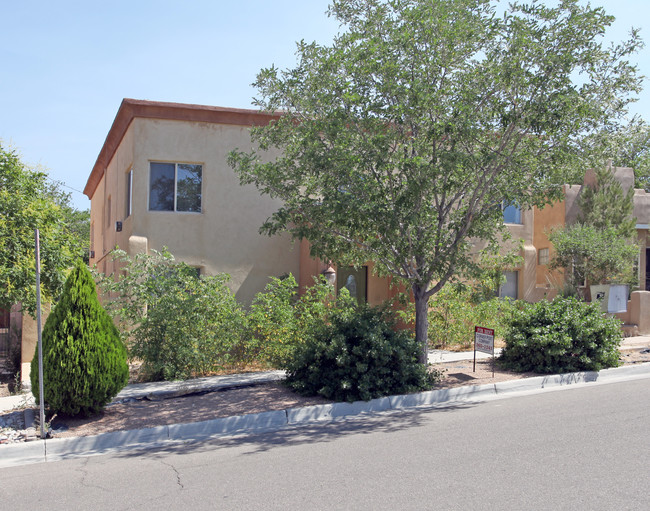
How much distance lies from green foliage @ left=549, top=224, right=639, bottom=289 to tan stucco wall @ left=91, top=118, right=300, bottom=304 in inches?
324

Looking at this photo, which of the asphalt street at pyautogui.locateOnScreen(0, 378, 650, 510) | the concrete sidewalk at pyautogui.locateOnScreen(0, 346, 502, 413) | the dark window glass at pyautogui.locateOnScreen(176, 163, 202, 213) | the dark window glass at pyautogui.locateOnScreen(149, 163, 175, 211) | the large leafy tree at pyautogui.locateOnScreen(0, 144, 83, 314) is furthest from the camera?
the dark window glass at pyautogui.locateOnScreen(176, 163, 202, 213)

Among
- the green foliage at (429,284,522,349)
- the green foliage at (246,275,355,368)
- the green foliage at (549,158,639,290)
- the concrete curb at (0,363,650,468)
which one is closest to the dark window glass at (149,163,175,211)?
the green foliage at (246,275,355,368)

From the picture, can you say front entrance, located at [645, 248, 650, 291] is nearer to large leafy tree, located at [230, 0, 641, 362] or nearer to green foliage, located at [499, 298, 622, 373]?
green foliage, located at [499, 298, 622, 373]

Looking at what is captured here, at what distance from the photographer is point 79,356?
7.99 meters

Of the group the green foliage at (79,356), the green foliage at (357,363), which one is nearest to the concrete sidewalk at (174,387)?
the green foliage at (357,363)

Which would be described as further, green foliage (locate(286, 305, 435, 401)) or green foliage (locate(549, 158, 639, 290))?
green foliage (locate(549, 158, 639, 290))

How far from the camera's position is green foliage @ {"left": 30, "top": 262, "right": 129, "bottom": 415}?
25.9 feet

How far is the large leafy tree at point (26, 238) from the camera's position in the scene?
1059 centimetres

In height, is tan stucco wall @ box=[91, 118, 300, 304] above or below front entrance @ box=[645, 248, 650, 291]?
above

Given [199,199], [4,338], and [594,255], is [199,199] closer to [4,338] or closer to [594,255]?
[4,338]

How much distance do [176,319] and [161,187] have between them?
16.2 ft

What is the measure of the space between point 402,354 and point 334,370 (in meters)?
1.11

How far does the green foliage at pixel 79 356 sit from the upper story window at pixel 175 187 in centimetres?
679

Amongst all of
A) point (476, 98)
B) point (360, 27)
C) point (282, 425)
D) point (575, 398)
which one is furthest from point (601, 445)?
point (360, 27)
